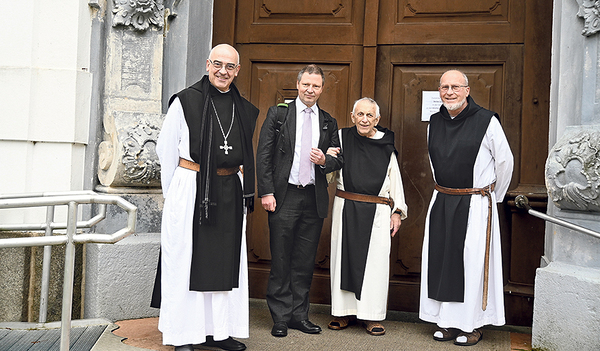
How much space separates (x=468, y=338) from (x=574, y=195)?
1314 millimetres

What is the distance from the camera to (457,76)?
15.7 ft

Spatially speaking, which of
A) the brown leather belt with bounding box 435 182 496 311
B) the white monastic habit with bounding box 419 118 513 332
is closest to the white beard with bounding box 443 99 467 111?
the white monastic habit with bounding box 419 118 513 332

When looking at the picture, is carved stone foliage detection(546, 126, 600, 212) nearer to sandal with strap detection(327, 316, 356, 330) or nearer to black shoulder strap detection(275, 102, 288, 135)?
sandal with strap detection(327, 316, 356, 330)

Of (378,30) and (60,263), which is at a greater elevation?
(378,30)

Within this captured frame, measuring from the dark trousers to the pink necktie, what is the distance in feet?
0.33

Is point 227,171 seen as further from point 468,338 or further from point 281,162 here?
point 468,338

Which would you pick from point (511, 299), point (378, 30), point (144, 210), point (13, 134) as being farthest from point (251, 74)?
point (511, 299)

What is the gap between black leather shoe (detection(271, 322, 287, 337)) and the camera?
185 inches

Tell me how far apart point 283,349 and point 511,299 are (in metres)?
2.08

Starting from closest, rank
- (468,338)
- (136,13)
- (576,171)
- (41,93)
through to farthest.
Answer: (576,171), (468,338), (41,93), (136,13)

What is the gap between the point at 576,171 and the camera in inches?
161

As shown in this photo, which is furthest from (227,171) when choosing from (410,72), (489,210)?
(410,72)

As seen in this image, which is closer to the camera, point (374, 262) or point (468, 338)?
point (468, 338)

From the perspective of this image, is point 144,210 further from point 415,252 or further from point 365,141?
point 415,252
